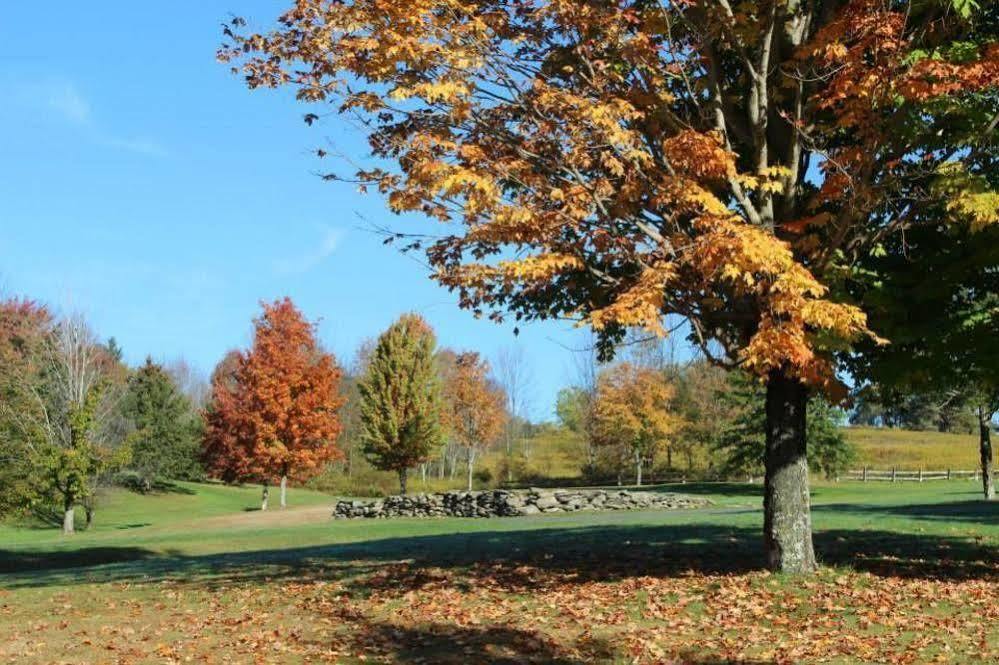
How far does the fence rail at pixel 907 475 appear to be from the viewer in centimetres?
5534

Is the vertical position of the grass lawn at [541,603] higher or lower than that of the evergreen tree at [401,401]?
lower

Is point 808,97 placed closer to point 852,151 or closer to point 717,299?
point 852,151

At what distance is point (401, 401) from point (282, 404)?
634 centimetres

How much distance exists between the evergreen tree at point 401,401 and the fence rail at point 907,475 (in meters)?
28.5

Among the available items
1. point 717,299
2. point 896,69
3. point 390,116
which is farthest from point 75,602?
point 896,69

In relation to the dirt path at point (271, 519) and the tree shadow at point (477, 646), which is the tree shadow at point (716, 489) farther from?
the tree shadow at point (477, 646)

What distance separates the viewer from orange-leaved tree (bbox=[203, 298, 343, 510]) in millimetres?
41000

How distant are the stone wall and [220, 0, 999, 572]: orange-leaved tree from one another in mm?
22106

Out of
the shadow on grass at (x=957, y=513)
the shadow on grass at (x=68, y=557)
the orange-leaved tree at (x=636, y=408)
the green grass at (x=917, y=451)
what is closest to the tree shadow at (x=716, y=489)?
the orange-leaved tree at (x=636, y=408)

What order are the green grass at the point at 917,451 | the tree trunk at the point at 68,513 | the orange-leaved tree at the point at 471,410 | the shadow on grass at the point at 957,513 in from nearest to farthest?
A: the shadow on grass at the point at 957,513 → the tree trunk at the point at 68,513 → the orange-leaved tree at the point at 471,410 → the green grass at the point at 917,451

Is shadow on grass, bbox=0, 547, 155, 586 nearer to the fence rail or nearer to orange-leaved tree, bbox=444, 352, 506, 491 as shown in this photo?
orange-leaved tree, bbox=444, 352, 506, 491

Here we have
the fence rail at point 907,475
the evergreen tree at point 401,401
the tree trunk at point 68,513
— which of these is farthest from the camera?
the fence rail at point 907,475

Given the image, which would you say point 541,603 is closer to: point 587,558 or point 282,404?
point 587,558

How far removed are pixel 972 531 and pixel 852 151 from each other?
389 inches
